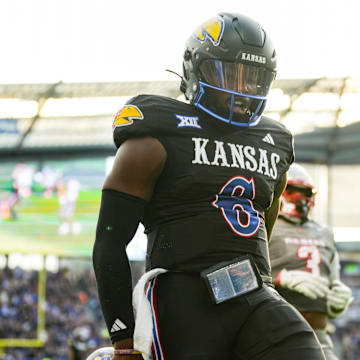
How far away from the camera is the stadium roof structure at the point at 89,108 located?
76.1 feet

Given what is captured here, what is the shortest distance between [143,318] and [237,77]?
3.02ft

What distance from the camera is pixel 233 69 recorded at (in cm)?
291

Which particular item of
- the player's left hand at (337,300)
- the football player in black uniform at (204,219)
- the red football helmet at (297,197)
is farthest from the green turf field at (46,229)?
the football player in black uniform at (204,219)

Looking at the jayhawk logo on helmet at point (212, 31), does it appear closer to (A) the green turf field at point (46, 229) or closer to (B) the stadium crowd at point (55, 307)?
(A) the green turf field at point (46, 229)

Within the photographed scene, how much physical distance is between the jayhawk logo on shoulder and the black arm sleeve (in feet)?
0.79

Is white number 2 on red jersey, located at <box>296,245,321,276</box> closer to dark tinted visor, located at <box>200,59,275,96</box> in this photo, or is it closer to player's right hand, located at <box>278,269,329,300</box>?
player's right hand, located at <box>278,269,329,300</box>

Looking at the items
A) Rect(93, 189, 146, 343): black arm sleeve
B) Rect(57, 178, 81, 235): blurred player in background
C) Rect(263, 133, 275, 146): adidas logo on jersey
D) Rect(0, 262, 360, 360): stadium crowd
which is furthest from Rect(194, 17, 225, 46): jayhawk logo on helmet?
Rect(0, 262, 360, 360): stadium crowd

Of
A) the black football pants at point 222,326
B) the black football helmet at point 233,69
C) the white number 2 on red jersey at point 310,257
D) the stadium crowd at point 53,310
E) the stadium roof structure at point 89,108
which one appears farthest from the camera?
the stadium crowd at point 53,310

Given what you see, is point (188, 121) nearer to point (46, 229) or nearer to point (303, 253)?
point (303, 253)

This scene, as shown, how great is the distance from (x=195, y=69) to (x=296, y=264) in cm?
299

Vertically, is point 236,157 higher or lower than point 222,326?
higher

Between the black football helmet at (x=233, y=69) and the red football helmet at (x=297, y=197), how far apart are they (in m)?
3.04

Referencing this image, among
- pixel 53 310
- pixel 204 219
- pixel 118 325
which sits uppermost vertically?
pixel 204 219

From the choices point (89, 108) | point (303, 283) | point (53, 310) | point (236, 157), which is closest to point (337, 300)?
point (303, 283)
